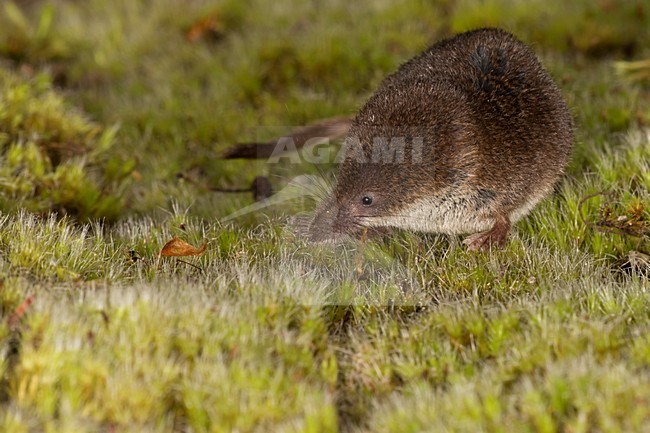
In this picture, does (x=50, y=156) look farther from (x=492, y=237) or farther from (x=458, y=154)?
(x=492, y=237)

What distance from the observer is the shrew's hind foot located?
369cm

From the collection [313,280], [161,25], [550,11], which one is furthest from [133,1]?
[313,280]

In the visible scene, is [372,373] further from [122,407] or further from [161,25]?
[161,25]

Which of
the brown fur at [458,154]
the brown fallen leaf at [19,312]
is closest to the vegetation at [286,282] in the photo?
the brown fallen leaf at [19,312]

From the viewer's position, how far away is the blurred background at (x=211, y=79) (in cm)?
475

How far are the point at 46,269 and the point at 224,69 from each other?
11.4ft

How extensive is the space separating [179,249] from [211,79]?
305 centimetres

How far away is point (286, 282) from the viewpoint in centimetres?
315

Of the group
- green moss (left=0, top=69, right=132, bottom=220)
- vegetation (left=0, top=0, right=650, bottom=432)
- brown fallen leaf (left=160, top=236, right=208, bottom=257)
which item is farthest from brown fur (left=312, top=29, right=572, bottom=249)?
green moss (left=0, top=69, right=132, bottom=220)

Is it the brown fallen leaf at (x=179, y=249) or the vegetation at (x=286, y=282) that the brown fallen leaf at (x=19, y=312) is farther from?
the brown fallen leaf at (x=179, y=249)

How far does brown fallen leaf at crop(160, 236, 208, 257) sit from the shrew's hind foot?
144 centimetres

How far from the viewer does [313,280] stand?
131 inches

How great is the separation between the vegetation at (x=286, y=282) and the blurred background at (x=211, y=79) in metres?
0.03

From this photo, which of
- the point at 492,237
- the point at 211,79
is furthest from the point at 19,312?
the point at 211,79
